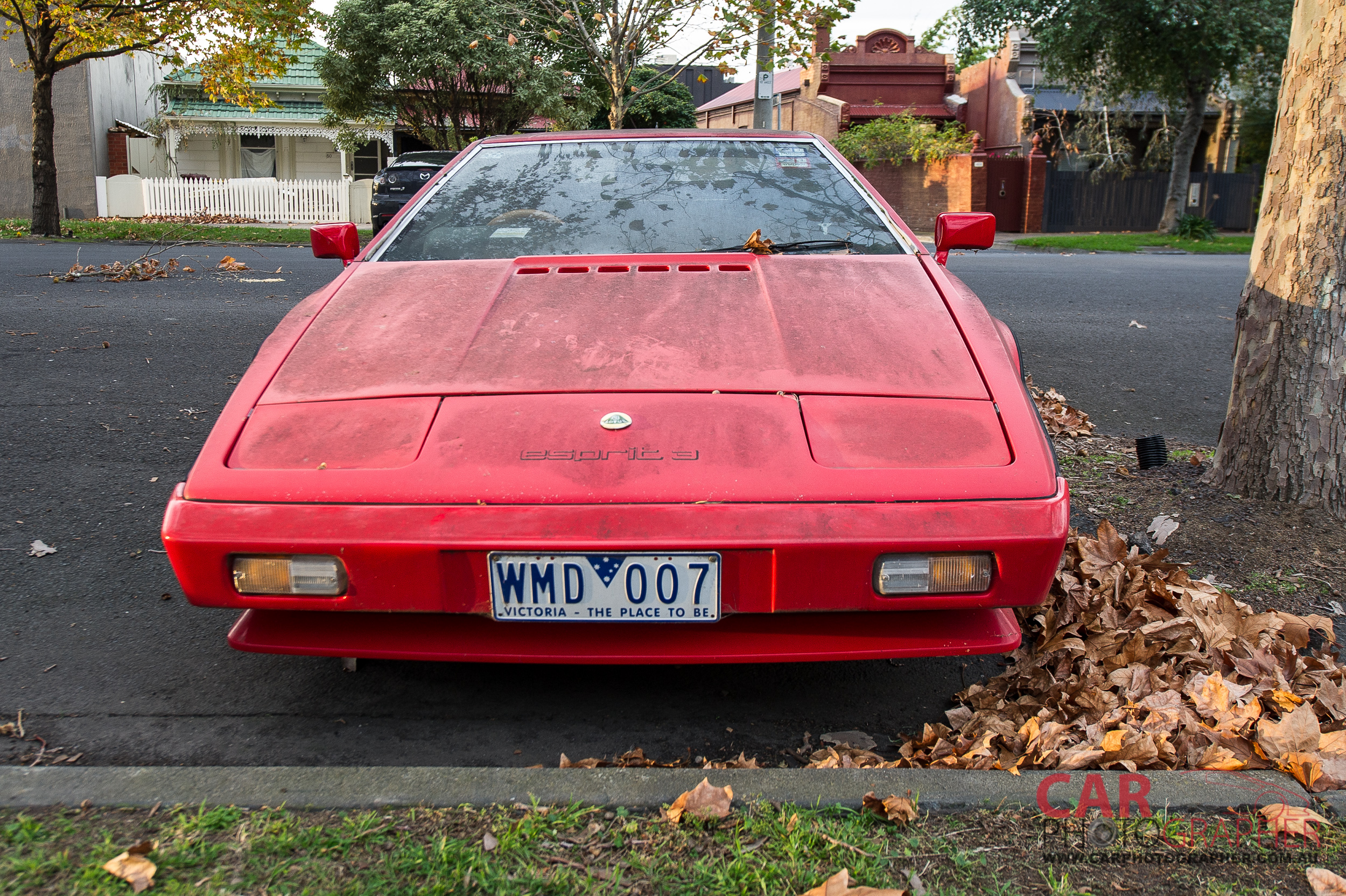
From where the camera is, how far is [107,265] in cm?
992

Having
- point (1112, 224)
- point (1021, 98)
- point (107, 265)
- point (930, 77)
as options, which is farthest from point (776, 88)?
point (107, 265)

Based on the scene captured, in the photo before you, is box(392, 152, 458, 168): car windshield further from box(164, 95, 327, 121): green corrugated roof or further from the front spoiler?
the front spoiler

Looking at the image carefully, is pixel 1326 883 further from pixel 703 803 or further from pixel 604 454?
pixel 604 454

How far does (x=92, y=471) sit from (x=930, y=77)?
106 ft

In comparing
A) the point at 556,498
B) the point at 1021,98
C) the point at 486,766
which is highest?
the point at 1021,98

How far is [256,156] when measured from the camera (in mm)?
28766

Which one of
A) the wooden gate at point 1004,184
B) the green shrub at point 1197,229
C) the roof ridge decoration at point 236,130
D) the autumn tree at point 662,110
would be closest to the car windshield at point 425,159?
the roof ridge decoration at point 236,130

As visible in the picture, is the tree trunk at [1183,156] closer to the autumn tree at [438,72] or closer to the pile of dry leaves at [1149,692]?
the autumn tree at [438,72]

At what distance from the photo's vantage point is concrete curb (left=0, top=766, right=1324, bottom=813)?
175 cm

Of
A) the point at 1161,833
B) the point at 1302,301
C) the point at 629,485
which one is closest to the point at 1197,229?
the point at 1302,301

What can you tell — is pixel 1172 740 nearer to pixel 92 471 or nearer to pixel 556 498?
pixel 556 498

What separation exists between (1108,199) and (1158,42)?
445cm

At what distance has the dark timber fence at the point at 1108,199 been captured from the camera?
24875 millimetres

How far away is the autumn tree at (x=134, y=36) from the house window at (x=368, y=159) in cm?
1279
